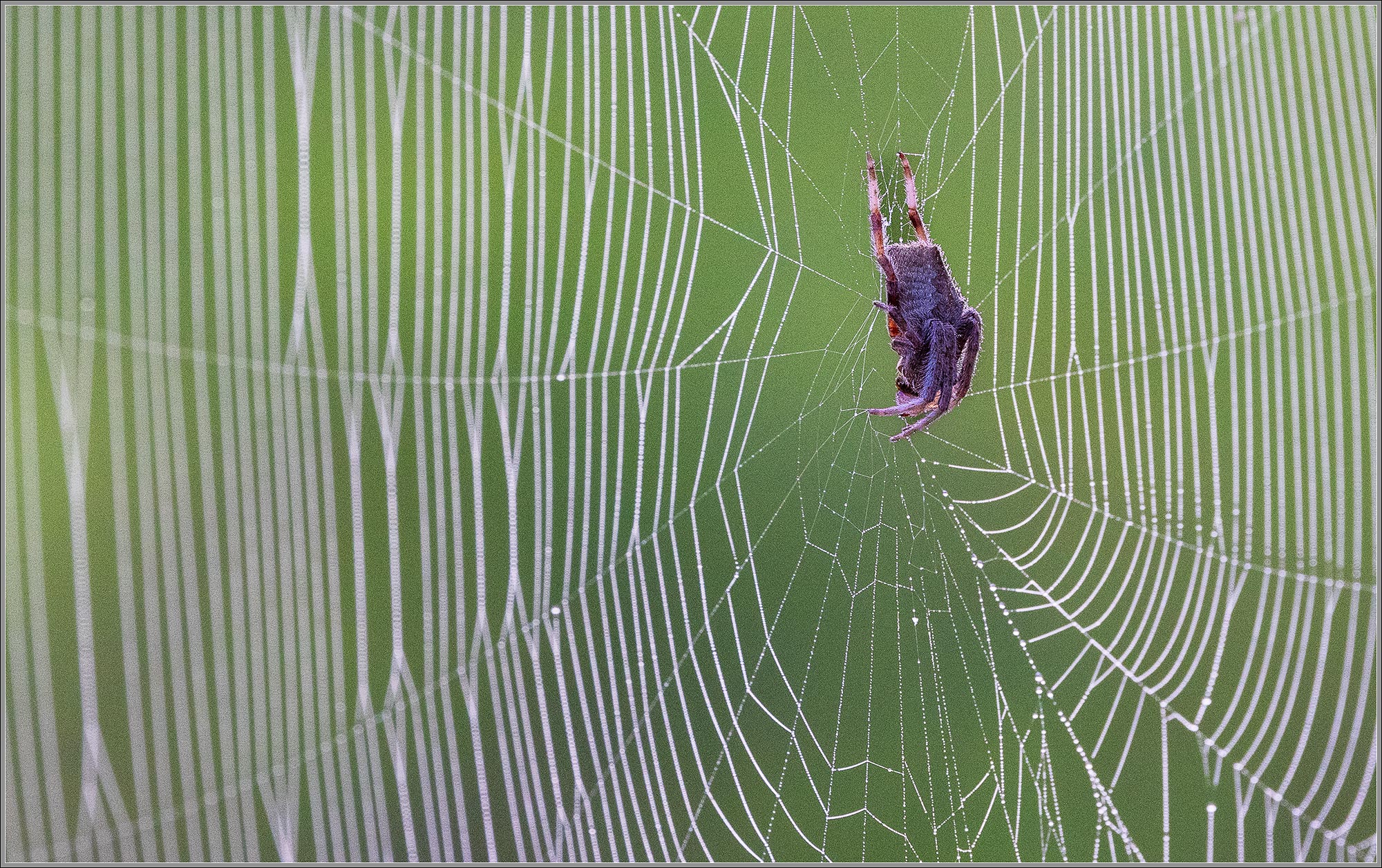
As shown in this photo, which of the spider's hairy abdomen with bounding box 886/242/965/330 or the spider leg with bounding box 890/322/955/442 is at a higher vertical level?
the spider's hairy abdomen with bounding box 886/242/965/330

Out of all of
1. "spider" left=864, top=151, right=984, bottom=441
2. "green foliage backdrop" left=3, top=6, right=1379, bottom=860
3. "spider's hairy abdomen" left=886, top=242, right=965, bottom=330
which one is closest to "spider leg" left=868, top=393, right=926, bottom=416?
"spider" left=864, top=151, right=984, bottom=441

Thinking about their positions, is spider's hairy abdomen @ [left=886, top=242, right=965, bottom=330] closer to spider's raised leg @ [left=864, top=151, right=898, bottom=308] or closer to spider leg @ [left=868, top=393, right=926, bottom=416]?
spider's raised leg @ [left=864, top=151, right=898, bottom=308]

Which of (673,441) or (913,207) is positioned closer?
(913,207)

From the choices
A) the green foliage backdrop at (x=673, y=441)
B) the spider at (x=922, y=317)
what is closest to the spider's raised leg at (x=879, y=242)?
the spider at (x=922, y=317)

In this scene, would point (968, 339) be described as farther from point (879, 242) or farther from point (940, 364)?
point (879, 242)

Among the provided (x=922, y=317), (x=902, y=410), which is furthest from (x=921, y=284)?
(x=902, y=410)

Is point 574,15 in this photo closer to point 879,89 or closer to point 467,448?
point 879,89

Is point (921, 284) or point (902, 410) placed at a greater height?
point (921, 284)

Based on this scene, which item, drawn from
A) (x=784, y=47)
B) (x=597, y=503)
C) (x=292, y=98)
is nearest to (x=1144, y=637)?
(x=597, y=503)
